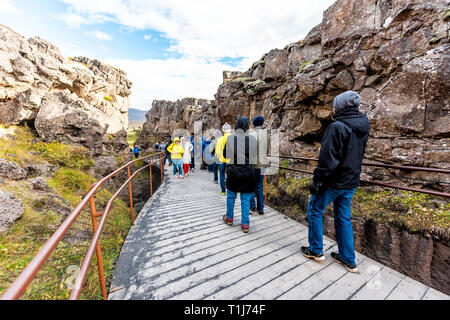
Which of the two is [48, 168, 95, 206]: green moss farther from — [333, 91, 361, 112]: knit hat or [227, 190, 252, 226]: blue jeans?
[333, 91, 361, 112]: knit hat

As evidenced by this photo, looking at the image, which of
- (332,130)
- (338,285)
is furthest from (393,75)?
(338,285)

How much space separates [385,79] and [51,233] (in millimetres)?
8874

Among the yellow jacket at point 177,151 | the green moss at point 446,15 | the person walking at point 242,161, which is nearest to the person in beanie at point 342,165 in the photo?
the person walking at point 242,161

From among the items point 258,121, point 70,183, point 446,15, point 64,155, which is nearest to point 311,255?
point 258,121

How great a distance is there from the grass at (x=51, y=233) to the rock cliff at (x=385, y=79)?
20.6 feet

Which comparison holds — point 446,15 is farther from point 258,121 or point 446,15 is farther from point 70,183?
point 70,183

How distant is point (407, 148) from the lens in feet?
13.9

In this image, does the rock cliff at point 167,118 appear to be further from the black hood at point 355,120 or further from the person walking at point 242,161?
the black hood at point 355,120

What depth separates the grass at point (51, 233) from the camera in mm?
2574

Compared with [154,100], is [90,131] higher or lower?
lower

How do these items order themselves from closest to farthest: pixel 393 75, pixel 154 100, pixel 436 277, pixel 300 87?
pixel 436 277, pixel 393 75, pixel 300 87, pixel 154 100

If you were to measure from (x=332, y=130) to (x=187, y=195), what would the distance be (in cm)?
492
